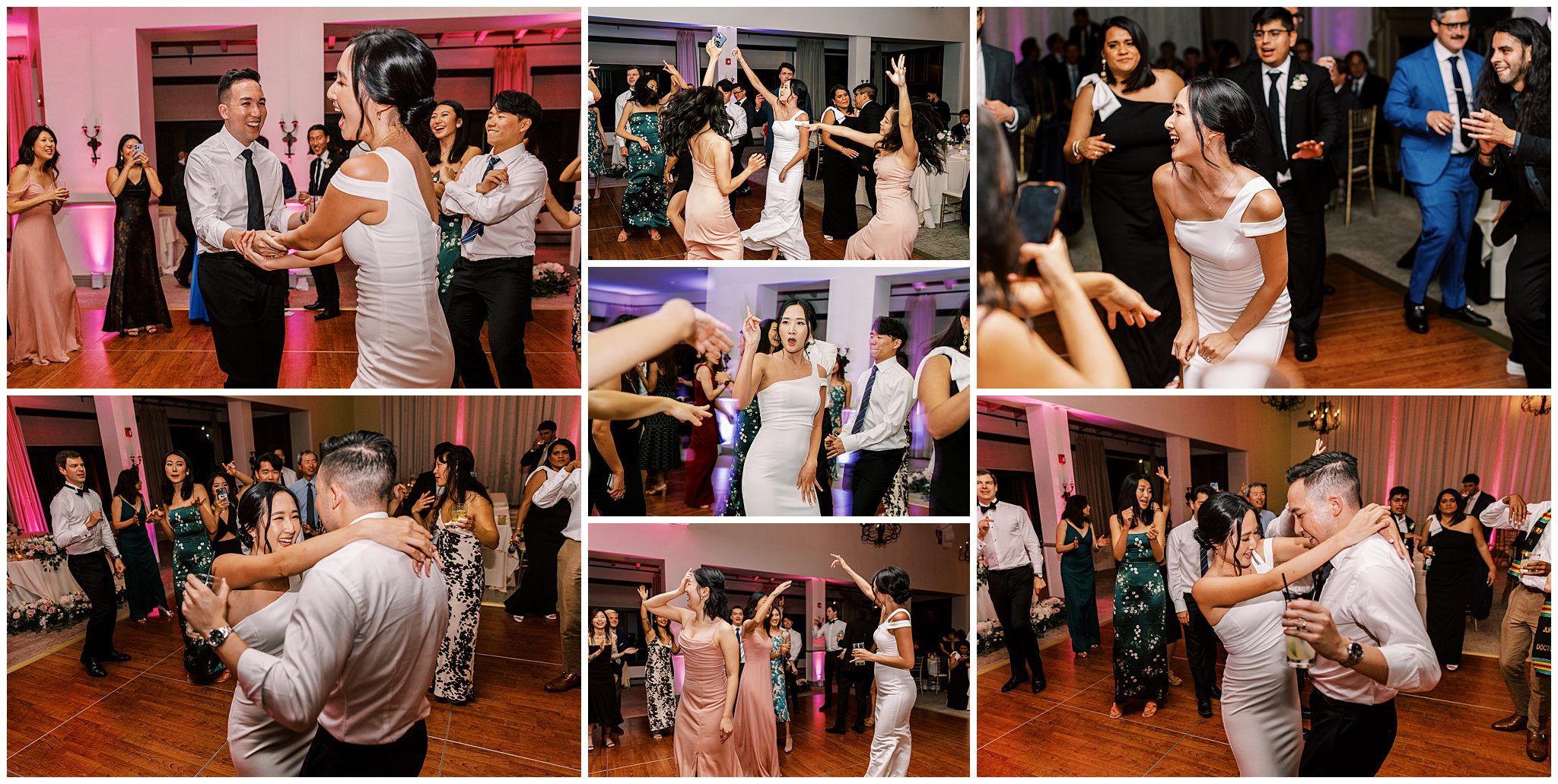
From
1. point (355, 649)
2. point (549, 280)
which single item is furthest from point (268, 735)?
point (549, 280)

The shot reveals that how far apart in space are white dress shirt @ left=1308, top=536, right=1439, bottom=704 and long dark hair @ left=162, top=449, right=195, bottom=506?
3616 millimetres

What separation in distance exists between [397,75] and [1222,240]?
2.61 metres

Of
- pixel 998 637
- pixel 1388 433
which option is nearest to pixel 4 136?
pixel 998 637

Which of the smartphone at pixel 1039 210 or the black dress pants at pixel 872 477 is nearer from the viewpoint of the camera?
the smartphone at pixel 1039 210

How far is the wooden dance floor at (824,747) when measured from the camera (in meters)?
3.83

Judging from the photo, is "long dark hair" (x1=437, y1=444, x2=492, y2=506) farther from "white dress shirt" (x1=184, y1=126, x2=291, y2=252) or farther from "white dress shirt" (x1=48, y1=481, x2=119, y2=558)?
"white dress shirt" (x1=48, y1=481, x2=119, y2=558)

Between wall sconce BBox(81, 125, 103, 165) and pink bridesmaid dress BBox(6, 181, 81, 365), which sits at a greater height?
wall sconce BBox(81, 125, 103, 165)

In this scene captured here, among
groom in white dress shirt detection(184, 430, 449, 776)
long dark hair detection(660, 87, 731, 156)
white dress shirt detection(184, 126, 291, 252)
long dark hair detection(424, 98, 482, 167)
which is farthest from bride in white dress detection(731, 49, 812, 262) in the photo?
white dress shirt detection(184, 126, 291, 252)

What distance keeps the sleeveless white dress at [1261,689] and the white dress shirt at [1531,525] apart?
30.8 inches

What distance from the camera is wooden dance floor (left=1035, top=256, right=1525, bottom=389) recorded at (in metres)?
3.78

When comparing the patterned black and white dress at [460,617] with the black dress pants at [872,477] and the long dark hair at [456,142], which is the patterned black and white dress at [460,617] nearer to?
the long dark hair at [456,142]

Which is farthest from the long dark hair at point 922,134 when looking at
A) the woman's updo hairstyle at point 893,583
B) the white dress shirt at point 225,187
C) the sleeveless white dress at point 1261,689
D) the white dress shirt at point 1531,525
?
the white dress shirt at point 1531,525

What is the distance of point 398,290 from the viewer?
3557 millimetres

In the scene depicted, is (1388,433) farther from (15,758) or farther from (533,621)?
(15,758)
